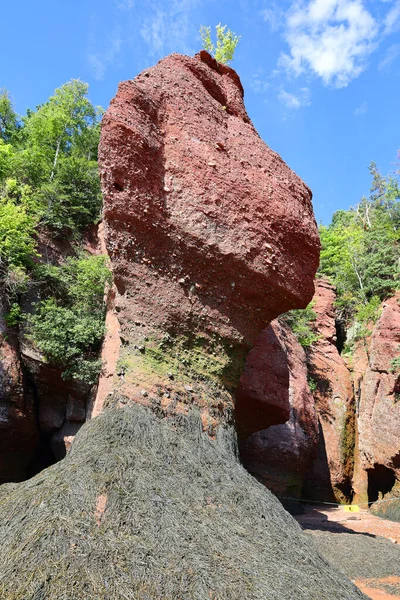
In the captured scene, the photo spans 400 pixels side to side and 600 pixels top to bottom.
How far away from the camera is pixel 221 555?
3.68 m

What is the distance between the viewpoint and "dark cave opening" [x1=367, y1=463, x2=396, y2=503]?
12.4m

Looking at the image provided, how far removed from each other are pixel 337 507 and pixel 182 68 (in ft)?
42.3

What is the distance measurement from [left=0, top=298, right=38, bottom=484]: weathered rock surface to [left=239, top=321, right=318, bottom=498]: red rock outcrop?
5.54m

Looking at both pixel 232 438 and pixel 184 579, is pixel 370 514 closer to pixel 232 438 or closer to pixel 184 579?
pixel 232 438

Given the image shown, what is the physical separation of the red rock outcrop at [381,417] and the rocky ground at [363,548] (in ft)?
5.60

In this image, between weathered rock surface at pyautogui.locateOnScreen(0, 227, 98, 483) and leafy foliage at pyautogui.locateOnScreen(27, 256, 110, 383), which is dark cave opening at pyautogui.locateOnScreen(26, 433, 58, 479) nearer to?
weathered rock surface at pyautogui.locateOnScreen(0, 227, 98, 483)

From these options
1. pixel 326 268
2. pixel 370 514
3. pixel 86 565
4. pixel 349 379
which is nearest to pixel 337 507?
pixel 370 514

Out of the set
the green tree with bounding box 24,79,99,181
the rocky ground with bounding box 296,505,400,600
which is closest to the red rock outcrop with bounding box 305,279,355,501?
the rocky ground with bounding box 296,505,400,600

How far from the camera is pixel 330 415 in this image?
14617mm

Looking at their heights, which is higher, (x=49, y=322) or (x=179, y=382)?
(x=49, y=322)

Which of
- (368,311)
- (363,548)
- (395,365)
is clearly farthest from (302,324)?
(363,548)

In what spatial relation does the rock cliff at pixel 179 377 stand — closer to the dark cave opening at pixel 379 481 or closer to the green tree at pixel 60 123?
the dark cave opening at pixel 379 481

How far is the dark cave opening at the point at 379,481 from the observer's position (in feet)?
40.8

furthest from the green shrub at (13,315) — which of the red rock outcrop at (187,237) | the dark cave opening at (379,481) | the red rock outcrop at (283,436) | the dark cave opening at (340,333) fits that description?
the dark cave opening at (340,333)
